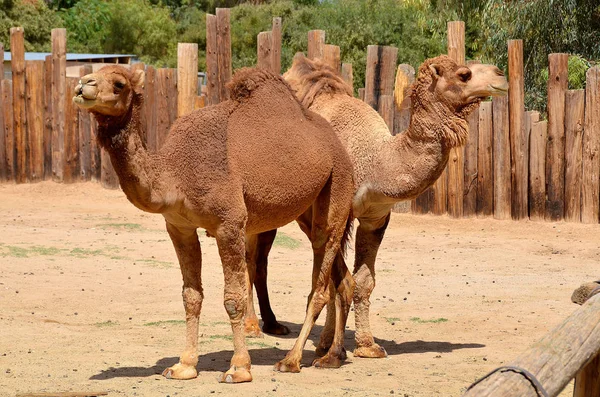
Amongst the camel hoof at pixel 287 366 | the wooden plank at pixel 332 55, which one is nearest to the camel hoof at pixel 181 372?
the camel hoof at pixel 287 366

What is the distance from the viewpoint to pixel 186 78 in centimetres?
1557

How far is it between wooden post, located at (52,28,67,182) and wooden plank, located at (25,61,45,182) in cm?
22

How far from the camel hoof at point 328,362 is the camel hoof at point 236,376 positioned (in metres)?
0.85

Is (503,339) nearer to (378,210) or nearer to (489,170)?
(378,210)

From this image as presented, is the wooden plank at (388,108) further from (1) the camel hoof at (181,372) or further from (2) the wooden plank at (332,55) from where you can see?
(1) the camel hoof at (181,372)

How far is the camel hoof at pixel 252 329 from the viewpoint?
8.27m

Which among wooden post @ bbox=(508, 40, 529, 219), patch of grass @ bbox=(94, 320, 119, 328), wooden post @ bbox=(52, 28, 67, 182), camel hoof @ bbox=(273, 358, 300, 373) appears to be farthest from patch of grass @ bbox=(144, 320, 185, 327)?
wooden post @ bbox=(52, 28, 67, 182)

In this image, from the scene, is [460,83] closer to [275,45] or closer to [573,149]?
[573,149]

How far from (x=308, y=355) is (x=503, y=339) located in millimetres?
1542

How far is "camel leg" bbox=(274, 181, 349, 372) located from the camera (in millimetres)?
7160

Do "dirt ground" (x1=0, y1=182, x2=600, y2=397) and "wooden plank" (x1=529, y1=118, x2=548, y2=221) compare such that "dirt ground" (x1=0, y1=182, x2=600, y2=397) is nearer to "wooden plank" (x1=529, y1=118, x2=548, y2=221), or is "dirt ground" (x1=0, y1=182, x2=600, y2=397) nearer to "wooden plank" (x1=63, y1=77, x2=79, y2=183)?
"wooden plank" (x1=529, y1=118, x2=548, y2=221)

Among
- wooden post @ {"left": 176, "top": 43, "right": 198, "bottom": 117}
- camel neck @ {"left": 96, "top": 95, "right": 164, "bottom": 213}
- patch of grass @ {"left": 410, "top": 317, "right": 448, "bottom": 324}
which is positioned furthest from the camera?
wooden post @ {"left": 176, "top": 43, "right": 198, "bottom": 117}

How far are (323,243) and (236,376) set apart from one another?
1278 mm

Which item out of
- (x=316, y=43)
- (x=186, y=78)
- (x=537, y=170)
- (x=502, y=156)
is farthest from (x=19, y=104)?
(x=537, y=170)
